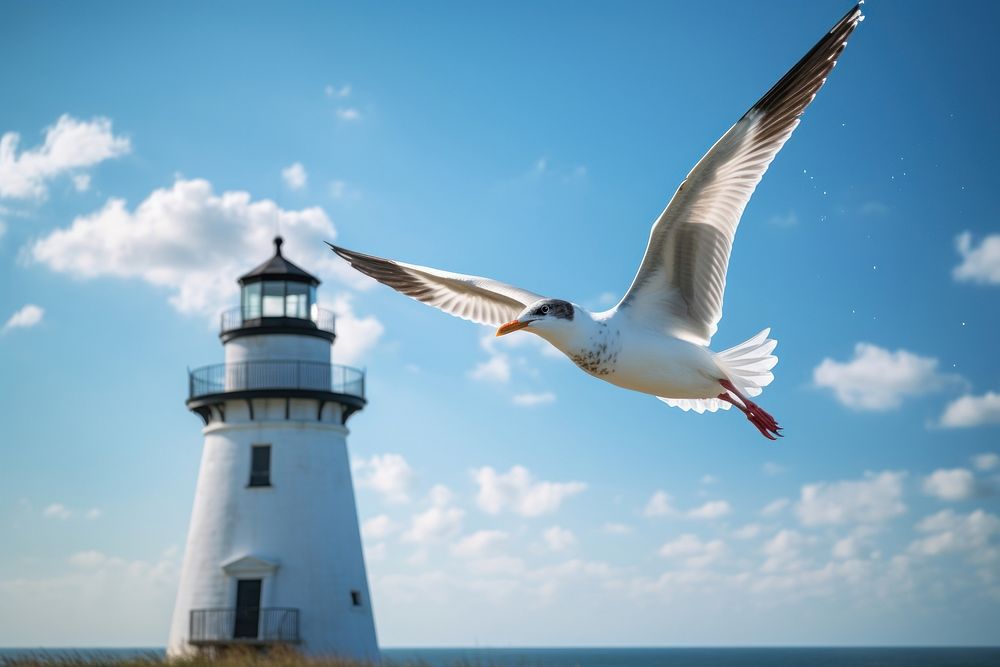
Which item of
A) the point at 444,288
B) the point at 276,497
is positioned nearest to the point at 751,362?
the point at 444,288

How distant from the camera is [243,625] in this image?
1980 centimetres

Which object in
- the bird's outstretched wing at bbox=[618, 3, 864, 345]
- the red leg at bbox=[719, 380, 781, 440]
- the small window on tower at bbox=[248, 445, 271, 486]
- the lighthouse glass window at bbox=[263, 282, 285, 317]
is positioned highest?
the lighthouse glass window at bbox=[263, 282, 285, 317]

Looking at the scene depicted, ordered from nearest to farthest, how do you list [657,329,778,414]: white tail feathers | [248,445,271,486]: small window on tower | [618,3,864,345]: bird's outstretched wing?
1. [618,3,864,345]: bird's outstretched wing
2. [657,329,778,414]: white tail feathers
3. [248,445,271,486]: small window on tower

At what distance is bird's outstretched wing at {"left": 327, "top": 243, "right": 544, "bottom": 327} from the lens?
8328 mm

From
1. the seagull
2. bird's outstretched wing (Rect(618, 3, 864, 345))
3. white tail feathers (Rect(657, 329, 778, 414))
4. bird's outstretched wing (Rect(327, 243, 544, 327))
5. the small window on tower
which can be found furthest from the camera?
the small window on tower

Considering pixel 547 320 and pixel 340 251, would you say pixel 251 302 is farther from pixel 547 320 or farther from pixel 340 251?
pixel 547 320

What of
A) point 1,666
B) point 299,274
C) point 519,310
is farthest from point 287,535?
point 519,310

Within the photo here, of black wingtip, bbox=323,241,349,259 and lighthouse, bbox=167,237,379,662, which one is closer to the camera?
black wingtip, bbox=323,241,349,259

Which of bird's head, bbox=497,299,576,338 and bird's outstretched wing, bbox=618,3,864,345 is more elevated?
bird's outstretched wing, bbox=618,3,864,345

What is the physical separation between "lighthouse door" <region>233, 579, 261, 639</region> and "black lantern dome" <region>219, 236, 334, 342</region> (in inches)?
190

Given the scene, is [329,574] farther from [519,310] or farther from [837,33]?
[837,33]

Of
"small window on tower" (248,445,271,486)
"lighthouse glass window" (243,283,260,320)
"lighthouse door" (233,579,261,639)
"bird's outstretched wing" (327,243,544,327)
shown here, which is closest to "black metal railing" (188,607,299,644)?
"lighthouse door" (233,579,261,639)

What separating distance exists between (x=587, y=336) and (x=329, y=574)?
1507 cm

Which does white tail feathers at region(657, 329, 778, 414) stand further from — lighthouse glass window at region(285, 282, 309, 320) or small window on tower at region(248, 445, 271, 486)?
lighthouse glass window at region(285, 282, 309, 320)
